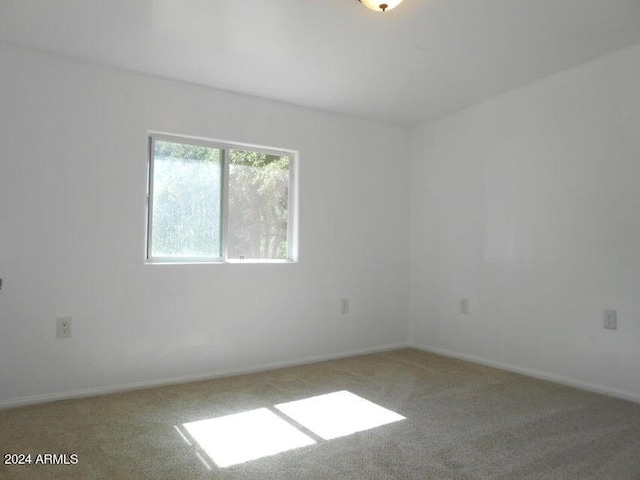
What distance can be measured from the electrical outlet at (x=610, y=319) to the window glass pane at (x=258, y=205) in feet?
7.45

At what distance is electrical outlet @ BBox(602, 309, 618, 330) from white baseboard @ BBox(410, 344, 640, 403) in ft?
1.25

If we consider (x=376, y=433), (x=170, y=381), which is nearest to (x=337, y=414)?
(x=376, y=433)

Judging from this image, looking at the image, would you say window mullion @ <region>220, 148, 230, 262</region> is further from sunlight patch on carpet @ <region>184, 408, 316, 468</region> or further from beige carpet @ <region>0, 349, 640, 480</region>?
sunlight patch on carpet @ <region>184, 408, 316, 468</region>

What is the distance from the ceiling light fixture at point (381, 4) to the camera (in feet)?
6.52

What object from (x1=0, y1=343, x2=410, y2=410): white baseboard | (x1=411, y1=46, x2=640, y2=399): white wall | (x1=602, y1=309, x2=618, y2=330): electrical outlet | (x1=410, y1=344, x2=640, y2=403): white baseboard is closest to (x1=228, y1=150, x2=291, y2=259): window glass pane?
(x1=0, y1=343, x2=410, y2=410): white baseboard

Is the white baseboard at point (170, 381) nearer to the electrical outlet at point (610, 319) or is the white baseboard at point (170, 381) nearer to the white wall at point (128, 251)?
the white wall at point (128, 251)

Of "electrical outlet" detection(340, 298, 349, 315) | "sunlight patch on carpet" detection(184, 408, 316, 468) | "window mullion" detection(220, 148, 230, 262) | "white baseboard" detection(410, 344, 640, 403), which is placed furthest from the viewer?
"electrical outlet" detection(340, 298, 349, 315)

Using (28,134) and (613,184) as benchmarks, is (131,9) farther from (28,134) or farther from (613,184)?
(613,184)

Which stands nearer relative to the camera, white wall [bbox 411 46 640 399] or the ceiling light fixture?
the ceiling light fixture

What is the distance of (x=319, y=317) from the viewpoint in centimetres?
360

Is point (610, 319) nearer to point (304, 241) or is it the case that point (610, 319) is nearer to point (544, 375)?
point (544, 375)

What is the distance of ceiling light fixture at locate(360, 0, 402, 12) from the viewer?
1987 mm

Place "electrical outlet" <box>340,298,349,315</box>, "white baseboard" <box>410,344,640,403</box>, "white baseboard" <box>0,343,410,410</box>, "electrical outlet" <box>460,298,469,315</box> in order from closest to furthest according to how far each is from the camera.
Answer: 1. "white baseboard" <box>0,343,410,410</box>
2. "white baseboard" <box>410,344,640,403</box>
3. "electrical outlet" <box>460,298,469,315</box>
4. "electrical outlet" <box>340,298,349,315</box>

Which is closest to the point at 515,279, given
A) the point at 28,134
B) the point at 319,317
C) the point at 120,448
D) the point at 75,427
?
the point at 319,317
